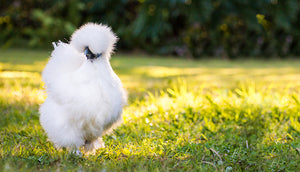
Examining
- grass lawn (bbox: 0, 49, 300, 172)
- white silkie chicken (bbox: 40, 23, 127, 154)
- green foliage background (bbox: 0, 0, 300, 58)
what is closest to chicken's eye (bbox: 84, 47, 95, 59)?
white silkie chicken (bbox: 40, 23, 127, 154)

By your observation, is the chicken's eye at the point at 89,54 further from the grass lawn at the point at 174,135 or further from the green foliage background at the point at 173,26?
the green foliage background at the point at 173,26

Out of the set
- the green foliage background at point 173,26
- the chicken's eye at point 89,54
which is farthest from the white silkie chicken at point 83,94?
the green foliage background at point 173,26

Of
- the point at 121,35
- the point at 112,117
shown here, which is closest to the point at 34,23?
the point at 121,35

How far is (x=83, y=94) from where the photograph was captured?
2.60 meters

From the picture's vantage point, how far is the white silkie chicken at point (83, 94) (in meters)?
2.63

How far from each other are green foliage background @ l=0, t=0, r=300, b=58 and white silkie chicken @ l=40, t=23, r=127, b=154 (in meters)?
7.08

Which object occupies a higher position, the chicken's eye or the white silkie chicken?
the chicken's eye

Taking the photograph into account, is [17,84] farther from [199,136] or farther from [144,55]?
[144,55]

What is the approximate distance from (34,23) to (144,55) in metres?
3.92

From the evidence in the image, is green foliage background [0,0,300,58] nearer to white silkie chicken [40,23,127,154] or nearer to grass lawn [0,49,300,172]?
grass lawn [0,49,300,172]

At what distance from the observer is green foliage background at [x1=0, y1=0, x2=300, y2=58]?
10.1 meters

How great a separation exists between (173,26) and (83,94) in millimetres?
9182

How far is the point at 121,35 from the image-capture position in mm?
10820

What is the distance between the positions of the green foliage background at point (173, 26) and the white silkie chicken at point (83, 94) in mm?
7085
